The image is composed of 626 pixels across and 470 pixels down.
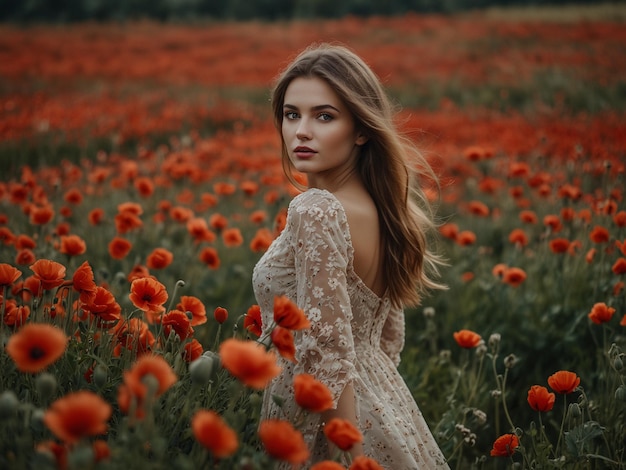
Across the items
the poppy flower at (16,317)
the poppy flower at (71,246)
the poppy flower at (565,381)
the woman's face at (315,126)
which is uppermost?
the woman's face at (315,126)

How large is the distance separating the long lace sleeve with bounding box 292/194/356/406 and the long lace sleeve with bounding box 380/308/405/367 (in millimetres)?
616

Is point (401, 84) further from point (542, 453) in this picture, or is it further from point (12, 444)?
point (12, 444)

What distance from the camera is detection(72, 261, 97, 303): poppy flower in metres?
1.77

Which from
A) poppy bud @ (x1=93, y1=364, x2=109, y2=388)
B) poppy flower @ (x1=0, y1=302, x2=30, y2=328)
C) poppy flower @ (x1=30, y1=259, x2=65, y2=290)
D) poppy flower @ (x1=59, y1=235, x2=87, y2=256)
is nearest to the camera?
poppy bud @ (x1=93, y1=364, x2=109, y2=388)

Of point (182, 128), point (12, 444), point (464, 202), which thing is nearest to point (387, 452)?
point (12, 444)

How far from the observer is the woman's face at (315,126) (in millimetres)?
2025

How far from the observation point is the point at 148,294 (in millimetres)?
1772

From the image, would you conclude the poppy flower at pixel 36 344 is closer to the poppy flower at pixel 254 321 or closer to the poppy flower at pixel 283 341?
the poppy flower at pixel 283 341

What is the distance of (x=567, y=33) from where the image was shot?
16.2 meters

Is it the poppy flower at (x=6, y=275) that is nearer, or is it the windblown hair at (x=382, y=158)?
the poppy flower at (x=6, y=275)

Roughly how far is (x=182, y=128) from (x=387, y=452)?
789 centimetres

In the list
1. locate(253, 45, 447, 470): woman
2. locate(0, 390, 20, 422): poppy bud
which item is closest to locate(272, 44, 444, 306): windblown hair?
locate(253, 45, 447, 470): woman

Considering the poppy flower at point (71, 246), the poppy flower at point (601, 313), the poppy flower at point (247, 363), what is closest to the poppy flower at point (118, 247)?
the poppy flower at point (71, 246)

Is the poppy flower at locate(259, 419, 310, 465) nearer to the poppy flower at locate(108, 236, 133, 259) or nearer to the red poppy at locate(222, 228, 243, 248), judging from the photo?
the poppy flower at locate(108, 236, 133, 259)
